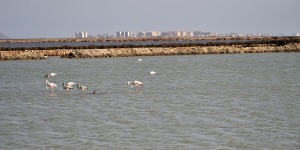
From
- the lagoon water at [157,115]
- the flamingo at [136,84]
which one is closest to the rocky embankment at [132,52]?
the lagoon water at [157,115]

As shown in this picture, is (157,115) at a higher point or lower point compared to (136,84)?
lower

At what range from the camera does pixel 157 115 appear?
1745cm

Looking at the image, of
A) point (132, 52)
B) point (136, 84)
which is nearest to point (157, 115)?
point (136, 84)

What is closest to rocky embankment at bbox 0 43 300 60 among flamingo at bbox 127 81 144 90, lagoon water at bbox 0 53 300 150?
lagoon water at bbox 0 53 300 150

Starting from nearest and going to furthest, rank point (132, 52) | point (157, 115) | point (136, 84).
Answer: point (157, 115), point (136, 84), point (132, 52)

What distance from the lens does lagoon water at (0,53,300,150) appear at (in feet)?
44.5

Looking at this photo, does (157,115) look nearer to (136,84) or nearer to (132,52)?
(136,84)

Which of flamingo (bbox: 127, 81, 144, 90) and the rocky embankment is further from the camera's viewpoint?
the rocky embankment

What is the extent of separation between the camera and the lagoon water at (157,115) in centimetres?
1355

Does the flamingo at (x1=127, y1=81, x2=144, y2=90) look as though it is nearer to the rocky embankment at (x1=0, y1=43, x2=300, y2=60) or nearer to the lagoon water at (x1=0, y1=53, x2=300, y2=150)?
the lagoon water at (x1=0, y1=53, x2=300, y2=150)

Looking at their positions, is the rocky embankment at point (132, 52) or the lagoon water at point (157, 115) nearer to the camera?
the lagoon water at point (157, 115)

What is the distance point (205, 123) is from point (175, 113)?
216cm

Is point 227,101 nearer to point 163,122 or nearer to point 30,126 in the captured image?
point 163,122

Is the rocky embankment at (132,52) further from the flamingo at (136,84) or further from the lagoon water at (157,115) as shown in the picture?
the flamingo at (136,84)
